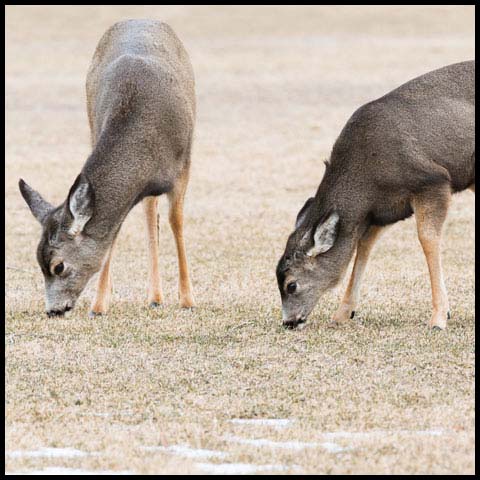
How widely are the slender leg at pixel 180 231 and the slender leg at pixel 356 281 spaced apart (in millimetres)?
1576

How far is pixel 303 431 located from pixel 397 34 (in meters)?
34.6

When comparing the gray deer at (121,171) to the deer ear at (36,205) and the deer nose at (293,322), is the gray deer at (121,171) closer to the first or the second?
the deer ear at (36,205)

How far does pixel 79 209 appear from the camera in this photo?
10.1 meters

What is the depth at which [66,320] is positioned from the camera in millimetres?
10367

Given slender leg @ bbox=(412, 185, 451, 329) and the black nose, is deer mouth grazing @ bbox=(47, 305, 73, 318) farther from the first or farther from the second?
slender leg @ bbox=(412, 185, 451, 329)

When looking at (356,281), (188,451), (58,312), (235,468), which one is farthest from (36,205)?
(235,468)

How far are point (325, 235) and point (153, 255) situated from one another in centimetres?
242

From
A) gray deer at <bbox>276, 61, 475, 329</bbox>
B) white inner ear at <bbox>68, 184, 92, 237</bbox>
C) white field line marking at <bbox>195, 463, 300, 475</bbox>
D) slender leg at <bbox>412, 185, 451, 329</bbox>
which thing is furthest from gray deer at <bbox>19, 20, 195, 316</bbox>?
white field line marking at <bbox>195, 463, 300, 475</bbox>

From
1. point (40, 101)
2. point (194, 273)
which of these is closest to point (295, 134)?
point (40, 101)

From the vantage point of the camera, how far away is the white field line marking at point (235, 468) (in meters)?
6.24

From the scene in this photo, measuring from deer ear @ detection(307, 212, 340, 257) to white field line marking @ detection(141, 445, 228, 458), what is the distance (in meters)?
3.46

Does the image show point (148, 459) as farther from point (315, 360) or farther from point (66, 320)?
point (66, 320)

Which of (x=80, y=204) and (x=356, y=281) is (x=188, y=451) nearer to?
(x=80, y=204)

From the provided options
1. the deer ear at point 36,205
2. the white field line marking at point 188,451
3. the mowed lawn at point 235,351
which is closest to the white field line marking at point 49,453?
the mowed lawn at point 235,351
